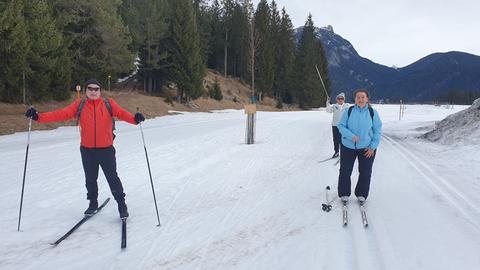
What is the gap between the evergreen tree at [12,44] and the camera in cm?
1969

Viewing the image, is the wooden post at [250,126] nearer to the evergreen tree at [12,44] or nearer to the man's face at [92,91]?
the man's face at [92,91]

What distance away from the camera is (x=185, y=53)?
42469 mm

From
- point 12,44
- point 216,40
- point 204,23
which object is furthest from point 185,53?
point 216,40

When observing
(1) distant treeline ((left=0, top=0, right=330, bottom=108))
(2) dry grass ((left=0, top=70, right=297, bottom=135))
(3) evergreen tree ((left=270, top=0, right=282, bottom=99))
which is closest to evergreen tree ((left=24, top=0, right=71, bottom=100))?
(1) distant treeline ((left=0, top=0, right=330, bottom=108))

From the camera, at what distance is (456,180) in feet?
27.6

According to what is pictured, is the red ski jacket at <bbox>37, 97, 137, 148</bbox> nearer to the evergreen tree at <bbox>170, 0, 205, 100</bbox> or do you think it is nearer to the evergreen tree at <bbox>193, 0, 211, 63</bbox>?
the evergreen tree at <bbox>170, 0, 205, 100</bbox>

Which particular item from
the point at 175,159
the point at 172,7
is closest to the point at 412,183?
the point at 175,159

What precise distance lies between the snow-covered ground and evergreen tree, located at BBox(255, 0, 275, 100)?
5075 centimetres

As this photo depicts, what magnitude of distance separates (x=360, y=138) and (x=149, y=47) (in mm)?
38634

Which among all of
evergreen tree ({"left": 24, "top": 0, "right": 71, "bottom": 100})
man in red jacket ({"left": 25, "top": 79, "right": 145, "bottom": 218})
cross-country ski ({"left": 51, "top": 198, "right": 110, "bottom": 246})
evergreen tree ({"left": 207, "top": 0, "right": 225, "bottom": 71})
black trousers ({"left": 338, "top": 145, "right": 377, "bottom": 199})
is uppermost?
evergreen tree ({"left": 207, "top": 0, "right": 225, "bottom": 71})

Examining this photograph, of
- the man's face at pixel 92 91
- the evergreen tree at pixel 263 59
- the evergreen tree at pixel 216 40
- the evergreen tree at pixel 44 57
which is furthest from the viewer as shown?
the evergreen tree at pixel 216 40

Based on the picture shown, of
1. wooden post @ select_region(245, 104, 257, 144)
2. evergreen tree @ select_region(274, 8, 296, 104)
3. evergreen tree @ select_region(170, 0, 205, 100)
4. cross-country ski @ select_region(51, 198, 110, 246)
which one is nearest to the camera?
cross-country ski @ select_region(51, 198, 110, 246)

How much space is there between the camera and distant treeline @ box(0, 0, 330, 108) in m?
22.5

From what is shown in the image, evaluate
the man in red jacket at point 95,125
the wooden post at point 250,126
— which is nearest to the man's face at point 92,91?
the man in red jacket at point 95,125
